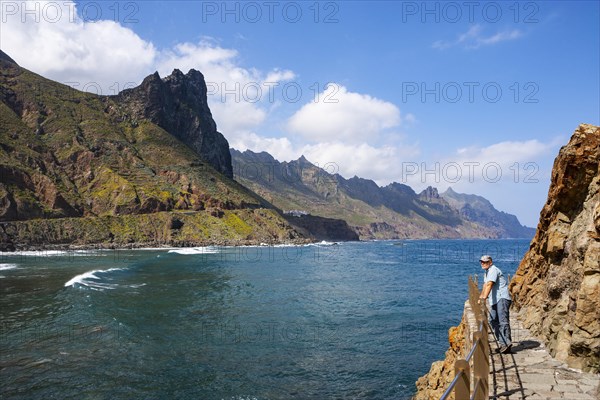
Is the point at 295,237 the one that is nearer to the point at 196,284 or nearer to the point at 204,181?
the point at 204,181

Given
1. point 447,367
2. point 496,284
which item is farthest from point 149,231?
point 496,284

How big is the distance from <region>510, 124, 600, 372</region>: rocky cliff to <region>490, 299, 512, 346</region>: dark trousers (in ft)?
3.46

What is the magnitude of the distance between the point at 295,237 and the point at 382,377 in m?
161

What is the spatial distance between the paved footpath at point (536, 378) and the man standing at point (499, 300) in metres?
0.46

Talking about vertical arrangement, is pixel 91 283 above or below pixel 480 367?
below

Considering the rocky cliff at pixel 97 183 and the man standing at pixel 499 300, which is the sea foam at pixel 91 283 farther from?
the rocky cliff at pixel 97 183

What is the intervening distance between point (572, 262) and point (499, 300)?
215 cm

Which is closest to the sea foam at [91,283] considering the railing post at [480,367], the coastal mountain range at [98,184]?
the railing post at [480,367]

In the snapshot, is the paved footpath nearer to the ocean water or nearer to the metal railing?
the metal railing

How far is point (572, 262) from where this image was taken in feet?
35.8

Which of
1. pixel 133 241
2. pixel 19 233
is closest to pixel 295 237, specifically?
pixel 133 241

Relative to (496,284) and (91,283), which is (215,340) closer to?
(496,284)

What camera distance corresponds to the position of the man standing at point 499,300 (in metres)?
10.9

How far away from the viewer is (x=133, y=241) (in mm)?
127625
